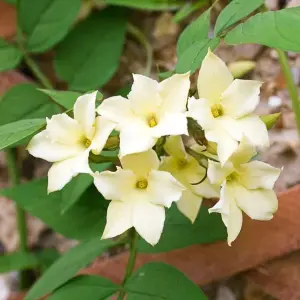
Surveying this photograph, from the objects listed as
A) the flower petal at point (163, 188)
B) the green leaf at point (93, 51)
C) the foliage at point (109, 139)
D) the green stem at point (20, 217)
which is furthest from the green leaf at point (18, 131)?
the green stem at point (20, 217)

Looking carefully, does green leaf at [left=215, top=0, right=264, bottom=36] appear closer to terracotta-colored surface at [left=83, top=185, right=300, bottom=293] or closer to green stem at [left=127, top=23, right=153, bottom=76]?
terracotta-colored surface at [left=83, top=185, right=300, bottom=293]

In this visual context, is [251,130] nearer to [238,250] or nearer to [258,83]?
[258,83]

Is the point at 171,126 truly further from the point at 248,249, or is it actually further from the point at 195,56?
the point at 248,249

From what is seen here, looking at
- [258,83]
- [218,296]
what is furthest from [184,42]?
[218,296]

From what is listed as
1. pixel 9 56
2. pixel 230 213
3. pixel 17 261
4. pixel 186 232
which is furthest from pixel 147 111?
pixel 17 261

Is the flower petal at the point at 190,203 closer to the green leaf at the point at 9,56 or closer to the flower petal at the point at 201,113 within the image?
the flower petal at the point at 201,113

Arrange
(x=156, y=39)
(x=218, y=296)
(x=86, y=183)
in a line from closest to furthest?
(x=86, y=183) → (x=218, y=296) → (x=156, y=39)

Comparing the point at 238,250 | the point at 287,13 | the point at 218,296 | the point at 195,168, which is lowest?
the point at 218,296
